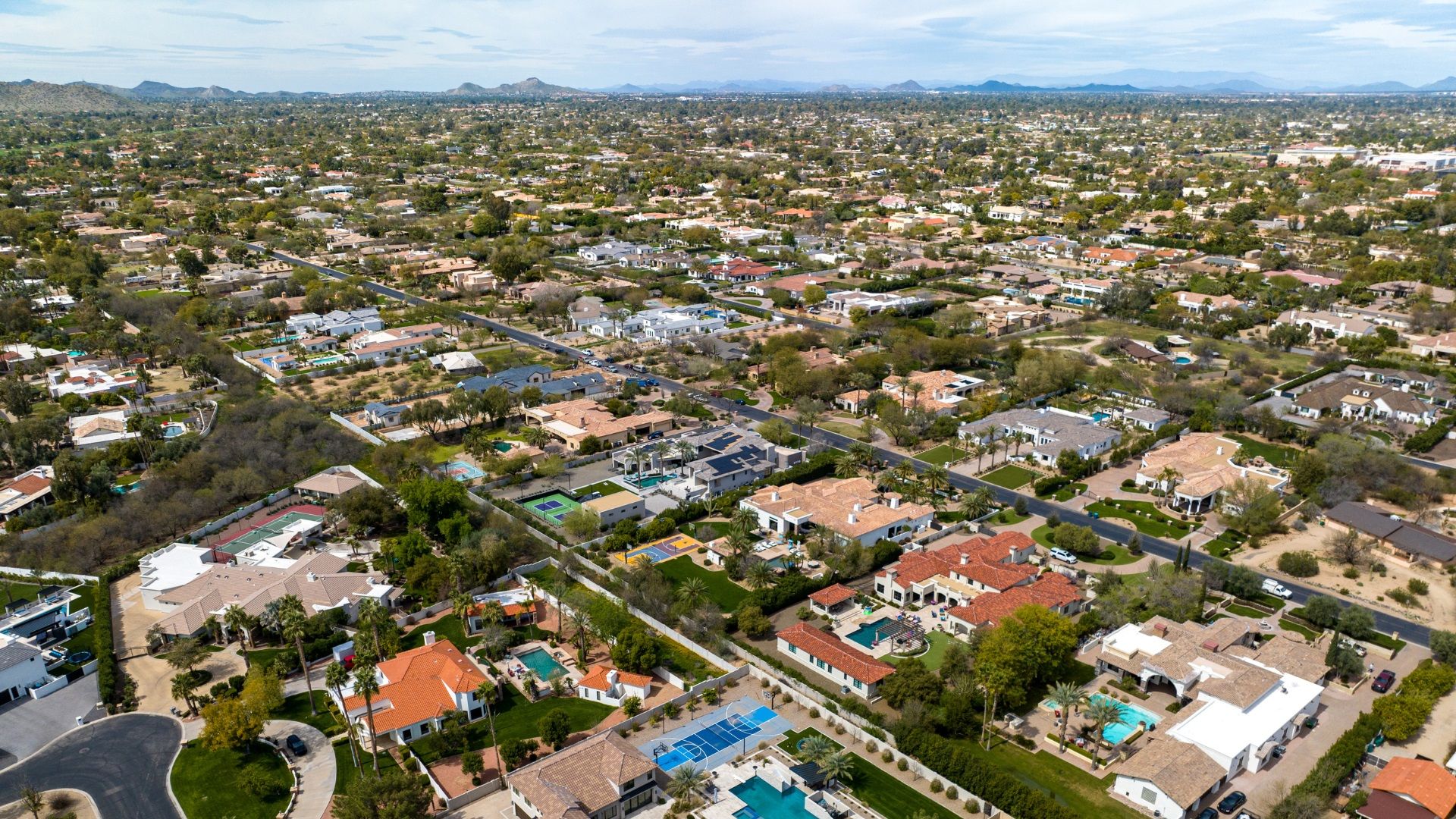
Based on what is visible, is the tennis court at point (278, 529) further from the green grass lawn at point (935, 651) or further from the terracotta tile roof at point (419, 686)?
the green grass lawn at point (935, 651)

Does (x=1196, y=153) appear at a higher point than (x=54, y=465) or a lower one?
higher

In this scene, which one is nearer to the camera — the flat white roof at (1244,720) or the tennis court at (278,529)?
the flat white roof at (1244,720)

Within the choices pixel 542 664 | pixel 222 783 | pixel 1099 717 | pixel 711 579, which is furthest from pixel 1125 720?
pixel 222 783

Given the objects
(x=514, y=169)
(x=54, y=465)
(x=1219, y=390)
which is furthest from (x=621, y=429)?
(x=514, y=169)

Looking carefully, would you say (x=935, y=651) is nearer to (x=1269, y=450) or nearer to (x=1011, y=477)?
(x=1011, y=477)

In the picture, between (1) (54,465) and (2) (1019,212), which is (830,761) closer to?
(1) (54,465)

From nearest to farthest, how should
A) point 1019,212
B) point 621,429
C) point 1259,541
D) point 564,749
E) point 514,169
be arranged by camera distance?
1. point 564,749
2. point 1259,541
3. point 621,429
4. point 1019,212
5. point 514,169

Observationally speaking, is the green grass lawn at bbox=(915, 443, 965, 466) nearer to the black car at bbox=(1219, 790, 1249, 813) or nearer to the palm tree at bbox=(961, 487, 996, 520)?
the palm tree at bbox=(961, 487, 996, 520)

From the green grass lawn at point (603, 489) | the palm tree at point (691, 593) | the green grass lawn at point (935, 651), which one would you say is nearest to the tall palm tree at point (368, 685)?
the palm tree at point (691, 593)
